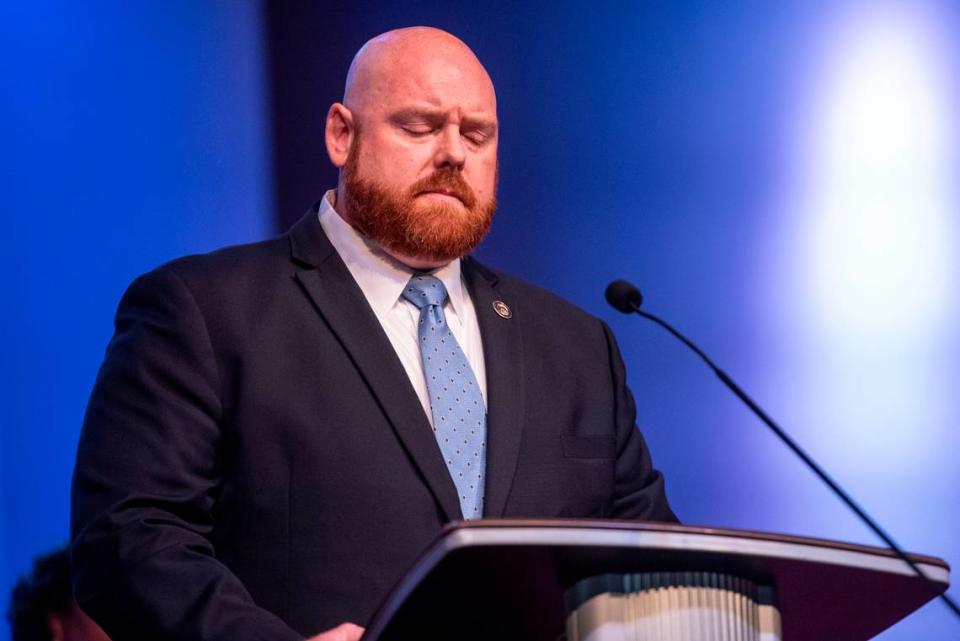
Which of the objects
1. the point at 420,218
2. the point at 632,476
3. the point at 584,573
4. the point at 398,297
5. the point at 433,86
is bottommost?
the point at 584,573

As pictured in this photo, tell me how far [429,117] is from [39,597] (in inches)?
44.6

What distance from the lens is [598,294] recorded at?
3.06 meters

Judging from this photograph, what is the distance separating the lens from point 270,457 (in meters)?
1.83

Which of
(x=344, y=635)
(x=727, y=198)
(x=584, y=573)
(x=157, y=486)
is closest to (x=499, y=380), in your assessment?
(x=157, y=486)

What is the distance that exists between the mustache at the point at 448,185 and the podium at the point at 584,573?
988mm

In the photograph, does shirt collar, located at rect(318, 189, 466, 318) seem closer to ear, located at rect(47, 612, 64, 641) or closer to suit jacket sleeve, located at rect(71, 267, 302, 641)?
suit jacket sleeve, located at rect(71, 267, 302, 641)

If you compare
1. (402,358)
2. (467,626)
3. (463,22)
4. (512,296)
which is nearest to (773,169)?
(463,22)

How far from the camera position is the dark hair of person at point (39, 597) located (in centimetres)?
240

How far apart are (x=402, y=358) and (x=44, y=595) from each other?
0.90m

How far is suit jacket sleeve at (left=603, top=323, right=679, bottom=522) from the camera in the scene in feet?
7.00

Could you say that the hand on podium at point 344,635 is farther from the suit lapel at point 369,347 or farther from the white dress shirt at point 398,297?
the white dress shirt at point 398,297

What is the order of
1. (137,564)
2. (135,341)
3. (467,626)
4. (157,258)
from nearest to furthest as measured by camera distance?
(467,626) < (137,564) < (135,341) < (157,258)

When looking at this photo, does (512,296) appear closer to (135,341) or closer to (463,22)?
(135,341)

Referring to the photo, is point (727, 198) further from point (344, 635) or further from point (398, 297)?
point (344, 635)
